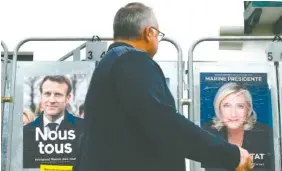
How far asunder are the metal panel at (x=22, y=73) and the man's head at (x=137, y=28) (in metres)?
1.25

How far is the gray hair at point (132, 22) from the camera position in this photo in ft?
5.65

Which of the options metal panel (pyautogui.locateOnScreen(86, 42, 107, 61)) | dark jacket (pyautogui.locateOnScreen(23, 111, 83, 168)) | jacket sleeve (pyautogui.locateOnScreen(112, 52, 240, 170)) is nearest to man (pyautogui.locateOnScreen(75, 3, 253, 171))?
jacket sleeve (pyautogui.locateOnScreen(112, 52, 240, 170))

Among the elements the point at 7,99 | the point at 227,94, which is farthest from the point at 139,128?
the point at 7,99

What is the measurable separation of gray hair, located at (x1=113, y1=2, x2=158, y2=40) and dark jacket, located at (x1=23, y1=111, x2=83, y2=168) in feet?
4.05

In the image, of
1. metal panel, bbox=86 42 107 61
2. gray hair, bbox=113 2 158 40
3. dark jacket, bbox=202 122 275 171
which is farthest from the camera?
metal panel, bbox=86 42 107 61

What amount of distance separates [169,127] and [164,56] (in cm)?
288

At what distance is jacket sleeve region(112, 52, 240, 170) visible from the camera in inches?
60.9

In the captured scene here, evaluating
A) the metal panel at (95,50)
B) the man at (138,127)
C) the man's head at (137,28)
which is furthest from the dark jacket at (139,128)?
the metal panel at (95,50)

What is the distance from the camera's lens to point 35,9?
4.78 m

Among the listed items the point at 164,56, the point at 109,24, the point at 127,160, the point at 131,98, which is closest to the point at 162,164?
the point at 127,160

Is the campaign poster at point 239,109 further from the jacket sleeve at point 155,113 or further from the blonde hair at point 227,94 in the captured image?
the jacket sleeve at point 155,113

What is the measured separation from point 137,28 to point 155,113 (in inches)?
13.0

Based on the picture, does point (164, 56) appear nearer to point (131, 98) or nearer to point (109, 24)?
point (109, 24)

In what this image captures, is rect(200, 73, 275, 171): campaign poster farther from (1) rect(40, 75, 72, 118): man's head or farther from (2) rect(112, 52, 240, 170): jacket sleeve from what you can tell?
(2) rect(112, 52, 240, 170): jacket sleeve
